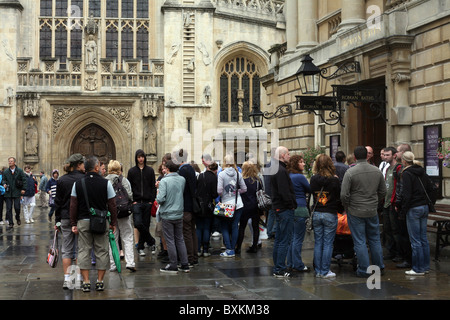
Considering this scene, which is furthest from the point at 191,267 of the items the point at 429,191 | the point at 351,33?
the point at 351,33

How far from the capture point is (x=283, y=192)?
8133mm

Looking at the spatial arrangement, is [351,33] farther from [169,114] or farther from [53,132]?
[53,132]

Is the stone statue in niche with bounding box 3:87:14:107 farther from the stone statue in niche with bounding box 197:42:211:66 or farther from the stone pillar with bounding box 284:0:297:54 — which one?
the stone pillar with bounding box 284:0:297:54

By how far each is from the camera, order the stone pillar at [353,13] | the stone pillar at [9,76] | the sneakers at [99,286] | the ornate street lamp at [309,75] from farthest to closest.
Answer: the stone pillar at [9,76]
the stone pillar at [353,13]
the ornate street lamp at [309,75]
the sneakers at [99,286]

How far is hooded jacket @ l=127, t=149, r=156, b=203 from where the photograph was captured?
10.4 meters

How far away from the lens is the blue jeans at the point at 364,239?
26.1ft

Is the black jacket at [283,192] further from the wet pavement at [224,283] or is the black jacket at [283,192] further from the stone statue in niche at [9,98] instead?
the stone statue in niche at [9,98]

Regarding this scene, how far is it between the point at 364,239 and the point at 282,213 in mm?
1147

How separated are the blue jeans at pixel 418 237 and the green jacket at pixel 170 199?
3233mm

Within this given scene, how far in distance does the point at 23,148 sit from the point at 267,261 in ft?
76.1

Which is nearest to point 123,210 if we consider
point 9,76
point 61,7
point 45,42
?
point 9,76

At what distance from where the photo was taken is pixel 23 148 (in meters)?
30.1

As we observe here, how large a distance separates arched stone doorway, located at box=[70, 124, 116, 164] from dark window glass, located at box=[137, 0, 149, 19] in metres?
6.58

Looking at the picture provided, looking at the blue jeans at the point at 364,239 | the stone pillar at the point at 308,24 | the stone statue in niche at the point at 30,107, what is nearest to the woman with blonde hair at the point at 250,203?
the blue jeans at the point at 364,239
